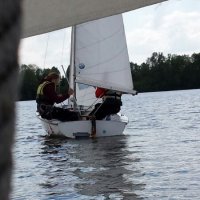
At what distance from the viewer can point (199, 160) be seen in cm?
955

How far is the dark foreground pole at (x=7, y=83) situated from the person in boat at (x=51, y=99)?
12382mm

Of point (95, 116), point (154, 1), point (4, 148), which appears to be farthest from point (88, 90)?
point (4, 148)

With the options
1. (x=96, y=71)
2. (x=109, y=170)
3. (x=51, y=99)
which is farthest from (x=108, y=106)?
(x=109, y=170)

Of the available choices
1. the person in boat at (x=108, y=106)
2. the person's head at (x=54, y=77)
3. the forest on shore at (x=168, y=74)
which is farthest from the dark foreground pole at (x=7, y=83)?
the forest on shore at (x=168, y=74)

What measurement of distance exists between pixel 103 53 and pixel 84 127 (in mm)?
3383

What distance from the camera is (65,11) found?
2.62m

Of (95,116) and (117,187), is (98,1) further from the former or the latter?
(95,116)

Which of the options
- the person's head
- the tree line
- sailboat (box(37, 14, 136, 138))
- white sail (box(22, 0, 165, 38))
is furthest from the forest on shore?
white sail (box(22, 0, 165, 38))

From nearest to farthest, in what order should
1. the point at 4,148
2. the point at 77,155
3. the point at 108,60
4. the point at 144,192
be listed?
the point at 4,148 → the point at 144,192 → the point at 77,155 → the point at 108,60

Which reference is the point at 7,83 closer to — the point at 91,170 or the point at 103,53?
the point at 91,170

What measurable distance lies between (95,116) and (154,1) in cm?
1192

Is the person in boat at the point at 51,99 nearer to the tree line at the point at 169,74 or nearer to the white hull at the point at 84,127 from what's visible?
the white hull at the point at 84,127

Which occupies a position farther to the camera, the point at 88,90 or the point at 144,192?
the point at 88,90

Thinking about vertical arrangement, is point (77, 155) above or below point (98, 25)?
below
